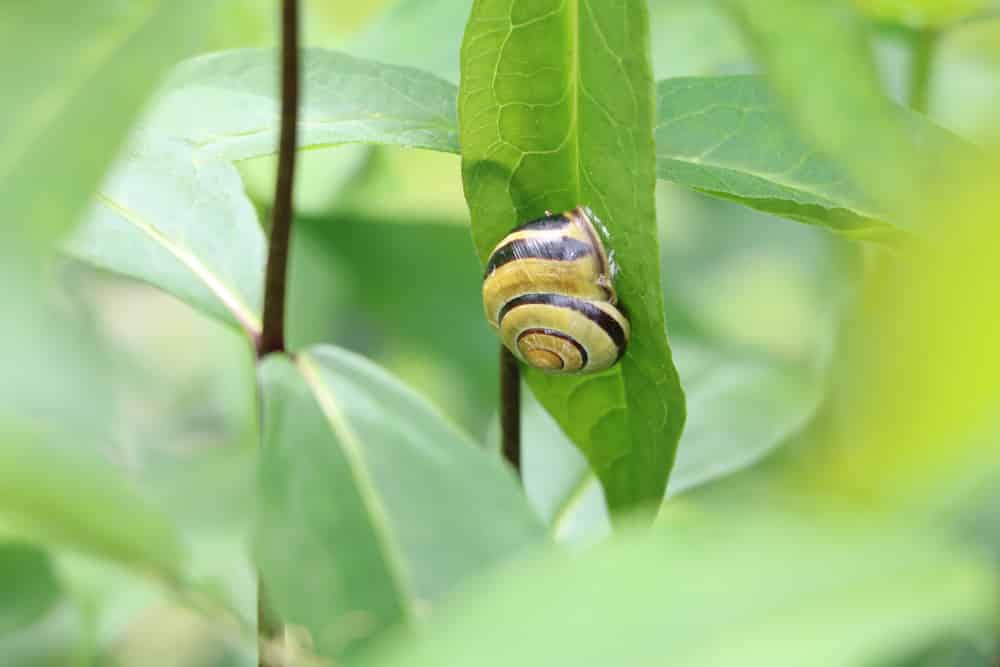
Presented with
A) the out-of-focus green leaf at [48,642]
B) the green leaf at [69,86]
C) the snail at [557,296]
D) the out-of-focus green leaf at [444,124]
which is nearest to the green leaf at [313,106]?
the out-of-focus green leaf at [444,124]

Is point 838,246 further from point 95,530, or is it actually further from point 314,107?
point 95,530

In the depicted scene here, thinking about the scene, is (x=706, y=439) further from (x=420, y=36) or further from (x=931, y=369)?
(x=931, y=369)

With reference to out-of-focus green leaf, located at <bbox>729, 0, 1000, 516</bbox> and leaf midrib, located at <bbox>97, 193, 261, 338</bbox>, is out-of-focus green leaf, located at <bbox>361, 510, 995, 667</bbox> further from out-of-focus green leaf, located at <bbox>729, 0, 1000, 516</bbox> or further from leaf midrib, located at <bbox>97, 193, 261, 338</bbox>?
leaf midrib, located at <bbox>97, 193, 261, 338</bbox>

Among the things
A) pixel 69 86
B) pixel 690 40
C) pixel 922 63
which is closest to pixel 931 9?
pixel 922 63

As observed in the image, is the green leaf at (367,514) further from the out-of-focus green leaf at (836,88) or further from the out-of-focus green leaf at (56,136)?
the out-of-focus green leaf at (836,88)

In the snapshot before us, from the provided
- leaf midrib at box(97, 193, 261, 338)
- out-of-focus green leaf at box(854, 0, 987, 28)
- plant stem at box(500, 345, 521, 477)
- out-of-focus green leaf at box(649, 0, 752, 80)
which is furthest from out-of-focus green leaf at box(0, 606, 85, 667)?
out-of-focus green leaf at box(854, 0, 987, 28)

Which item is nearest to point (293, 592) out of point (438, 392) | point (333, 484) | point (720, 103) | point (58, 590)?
point (333, 484)
